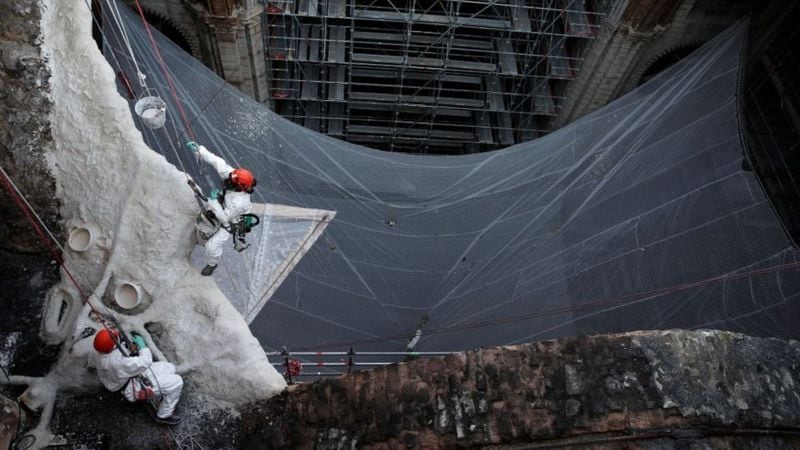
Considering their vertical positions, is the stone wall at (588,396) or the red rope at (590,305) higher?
the red rope at (590,305)

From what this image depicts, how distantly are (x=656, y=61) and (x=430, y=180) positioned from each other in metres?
5.02

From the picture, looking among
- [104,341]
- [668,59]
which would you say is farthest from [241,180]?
[668,59]

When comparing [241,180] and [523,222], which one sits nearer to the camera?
[241,180]

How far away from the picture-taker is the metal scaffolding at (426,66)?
11.4m

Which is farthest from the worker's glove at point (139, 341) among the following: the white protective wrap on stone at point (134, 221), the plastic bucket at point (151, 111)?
the plastic bucket at point (151, 111)

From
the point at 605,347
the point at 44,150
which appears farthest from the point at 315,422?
the point at 44,150

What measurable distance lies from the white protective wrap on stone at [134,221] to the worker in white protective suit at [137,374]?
0.26m

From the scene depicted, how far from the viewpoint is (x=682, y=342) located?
5.22 metres

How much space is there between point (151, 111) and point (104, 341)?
2.12 meters

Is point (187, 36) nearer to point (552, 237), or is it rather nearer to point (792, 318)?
point (552, 237)

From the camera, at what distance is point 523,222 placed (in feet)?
29.2

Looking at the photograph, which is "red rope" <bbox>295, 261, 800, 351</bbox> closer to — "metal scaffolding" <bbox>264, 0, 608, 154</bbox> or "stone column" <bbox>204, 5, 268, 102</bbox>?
"metal scaffolding" <bbox>264, 0, 608, 154</bbox>

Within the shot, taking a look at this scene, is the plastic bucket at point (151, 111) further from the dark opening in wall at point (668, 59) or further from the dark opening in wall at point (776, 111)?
the dark opening in wall at point (776, 111)

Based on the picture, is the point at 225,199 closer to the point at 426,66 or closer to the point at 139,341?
the point at 139,341
